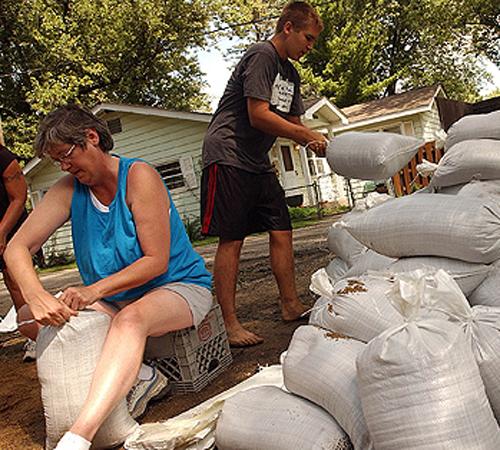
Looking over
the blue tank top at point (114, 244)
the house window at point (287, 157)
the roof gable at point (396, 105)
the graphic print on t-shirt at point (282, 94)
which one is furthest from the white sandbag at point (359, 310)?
the roof gable at point (396, 105)

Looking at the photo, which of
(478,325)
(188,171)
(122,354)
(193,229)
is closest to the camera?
(478,325)

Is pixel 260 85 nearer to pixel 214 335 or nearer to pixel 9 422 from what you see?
pixel 214 335

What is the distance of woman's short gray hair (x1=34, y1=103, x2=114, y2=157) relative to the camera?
2.22 m

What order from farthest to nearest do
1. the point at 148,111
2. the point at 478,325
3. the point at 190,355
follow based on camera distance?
the point at 148,111
the point at 190,355
the point at 478,325

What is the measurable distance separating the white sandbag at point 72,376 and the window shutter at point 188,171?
14.8 meters

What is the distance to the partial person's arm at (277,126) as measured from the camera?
9.98ft

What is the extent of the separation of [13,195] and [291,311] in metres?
1.78

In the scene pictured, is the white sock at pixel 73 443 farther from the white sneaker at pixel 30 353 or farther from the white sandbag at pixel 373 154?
the white sneaker at pixel 30 353

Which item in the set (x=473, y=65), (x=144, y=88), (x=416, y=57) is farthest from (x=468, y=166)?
(x=473, y=65)

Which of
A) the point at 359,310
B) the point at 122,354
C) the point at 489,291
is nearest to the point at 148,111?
the point at 122,354

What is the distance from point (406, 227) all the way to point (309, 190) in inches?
638

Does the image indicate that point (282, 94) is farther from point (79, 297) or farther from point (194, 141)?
point (194, 141)

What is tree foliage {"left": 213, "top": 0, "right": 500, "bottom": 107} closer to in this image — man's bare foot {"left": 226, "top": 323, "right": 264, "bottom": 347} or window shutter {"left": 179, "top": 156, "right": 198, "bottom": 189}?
window shutter {"left": 179, "top": 156, "right": 198, "bottom": 189}

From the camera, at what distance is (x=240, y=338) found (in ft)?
9.78
